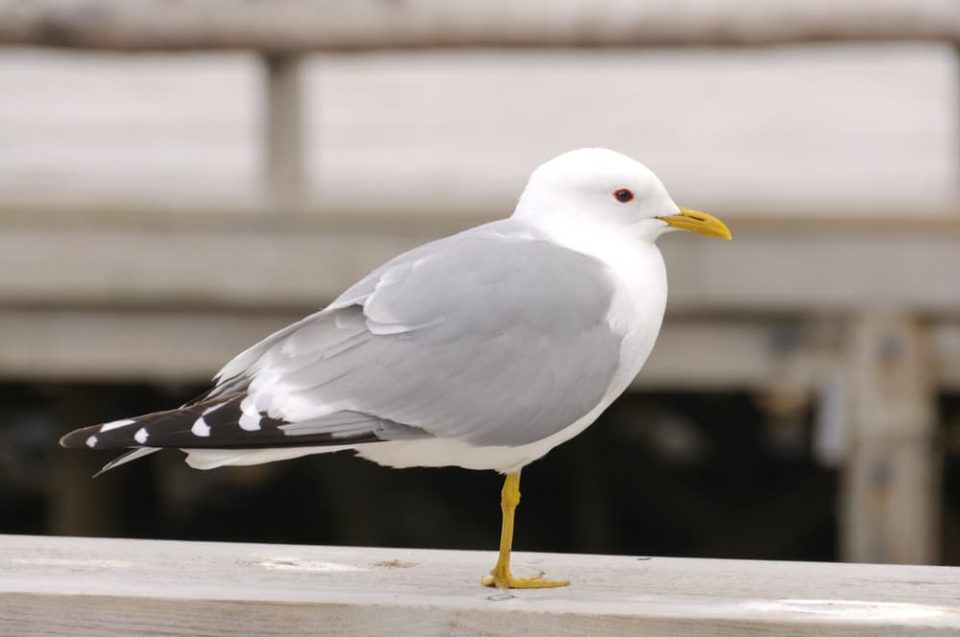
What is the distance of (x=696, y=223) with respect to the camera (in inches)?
71.2

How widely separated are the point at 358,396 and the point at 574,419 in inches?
8.4

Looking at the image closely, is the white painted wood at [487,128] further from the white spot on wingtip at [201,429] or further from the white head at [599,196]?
the white spot on wingtip at [201,429]

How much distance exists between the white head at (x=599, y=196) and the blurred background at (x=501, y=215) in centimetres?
179

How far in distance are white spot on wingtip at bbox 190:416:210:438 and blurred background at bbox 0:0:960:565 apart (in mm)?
2102

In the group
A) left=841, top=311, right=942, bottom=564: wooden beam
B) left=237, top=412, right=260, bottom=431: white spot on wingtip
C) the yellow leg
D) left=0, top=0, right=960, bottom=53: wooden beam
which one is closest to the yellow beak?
the yellow leg

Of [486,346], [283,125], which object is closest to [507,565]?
[486,346]

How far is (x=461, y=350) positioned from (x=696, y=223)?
0.31 metres

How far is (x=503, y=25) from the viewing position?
377 cm

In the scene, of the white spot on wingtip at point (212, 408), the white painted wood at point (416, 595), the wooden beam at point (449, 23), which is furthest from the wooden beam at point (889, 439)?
the white spot on wingtip at point (212, 408)

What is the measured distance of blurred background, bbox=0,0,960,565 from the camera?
3564mm

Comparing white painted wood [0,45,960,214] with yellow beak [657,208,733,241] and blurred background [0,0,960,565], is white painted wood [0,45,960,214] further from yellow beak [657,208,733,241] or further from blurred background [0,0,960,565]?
yellow beak [657,208,733,241]

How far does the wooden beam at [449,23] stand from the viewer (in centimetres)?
372

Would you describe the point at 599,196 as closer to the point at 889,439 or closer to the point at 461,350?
the point at 461,350

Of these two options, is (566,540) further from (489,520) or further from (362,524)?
(362,524)
